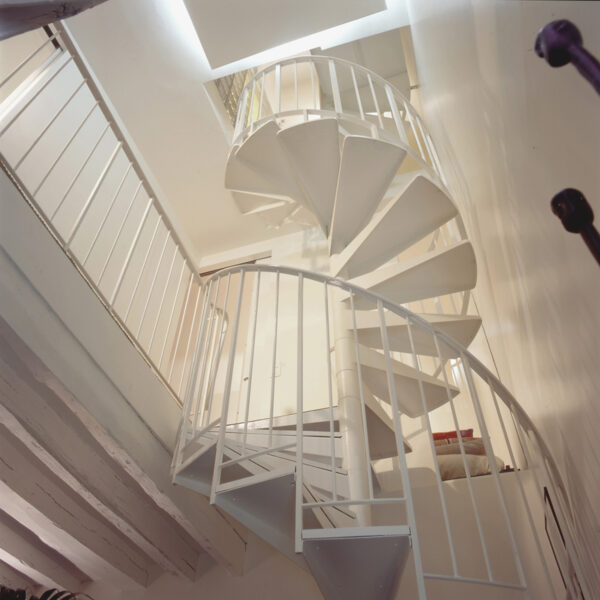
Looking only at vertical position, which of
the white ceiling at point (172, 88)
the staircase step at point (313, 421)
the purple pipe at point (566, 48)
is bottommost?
the purple pipe at point (566, 48)

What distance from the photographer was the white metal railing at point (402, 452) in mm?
1696

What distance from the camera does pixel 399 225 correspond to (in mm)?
3031

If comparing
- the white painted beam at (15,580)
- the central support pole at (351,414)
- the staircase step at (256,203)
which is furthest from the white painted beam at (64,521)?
the staircase step at (256,203)

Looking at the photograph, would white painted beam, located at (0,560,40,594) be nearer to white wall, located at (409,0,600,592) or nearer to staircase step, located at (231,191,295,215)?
white wall, located at (409,0,600,592)

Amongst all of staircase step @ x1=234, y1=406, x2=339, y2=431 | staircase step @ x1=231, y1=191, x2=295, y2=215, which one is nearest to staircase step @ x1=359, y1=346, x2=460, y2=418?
staircase step @ x1=234, y1=406, x2=339, y2=431

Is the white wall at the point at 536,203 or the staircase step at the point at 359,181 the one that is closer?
the white wall at the point at 536,203

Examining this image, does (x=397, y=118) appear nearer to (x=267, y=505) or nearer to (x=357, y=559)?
(x=267, y=505)

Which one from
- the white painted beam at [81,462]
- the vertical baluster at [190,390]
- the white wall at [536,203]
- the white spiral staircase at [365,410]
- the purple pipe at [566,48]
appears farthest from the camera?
the vertical baluster at [190,390]

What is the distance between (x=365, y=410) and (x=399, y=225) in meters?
1.32

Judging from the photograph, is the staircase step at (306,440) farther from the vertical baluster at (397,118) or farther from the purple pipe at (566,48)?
the purple pipe at (566,48)

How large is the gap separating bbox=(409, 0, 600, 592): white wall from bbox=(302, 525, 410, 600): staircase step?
0.68 m

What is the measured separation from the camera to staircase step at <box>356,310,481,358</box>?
2.66 metres

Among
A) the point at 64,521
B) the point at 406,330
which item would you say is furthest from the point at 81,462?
the point at 406,330

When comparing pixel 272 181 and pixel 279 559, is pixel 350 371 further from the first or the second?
pixel 272 181
